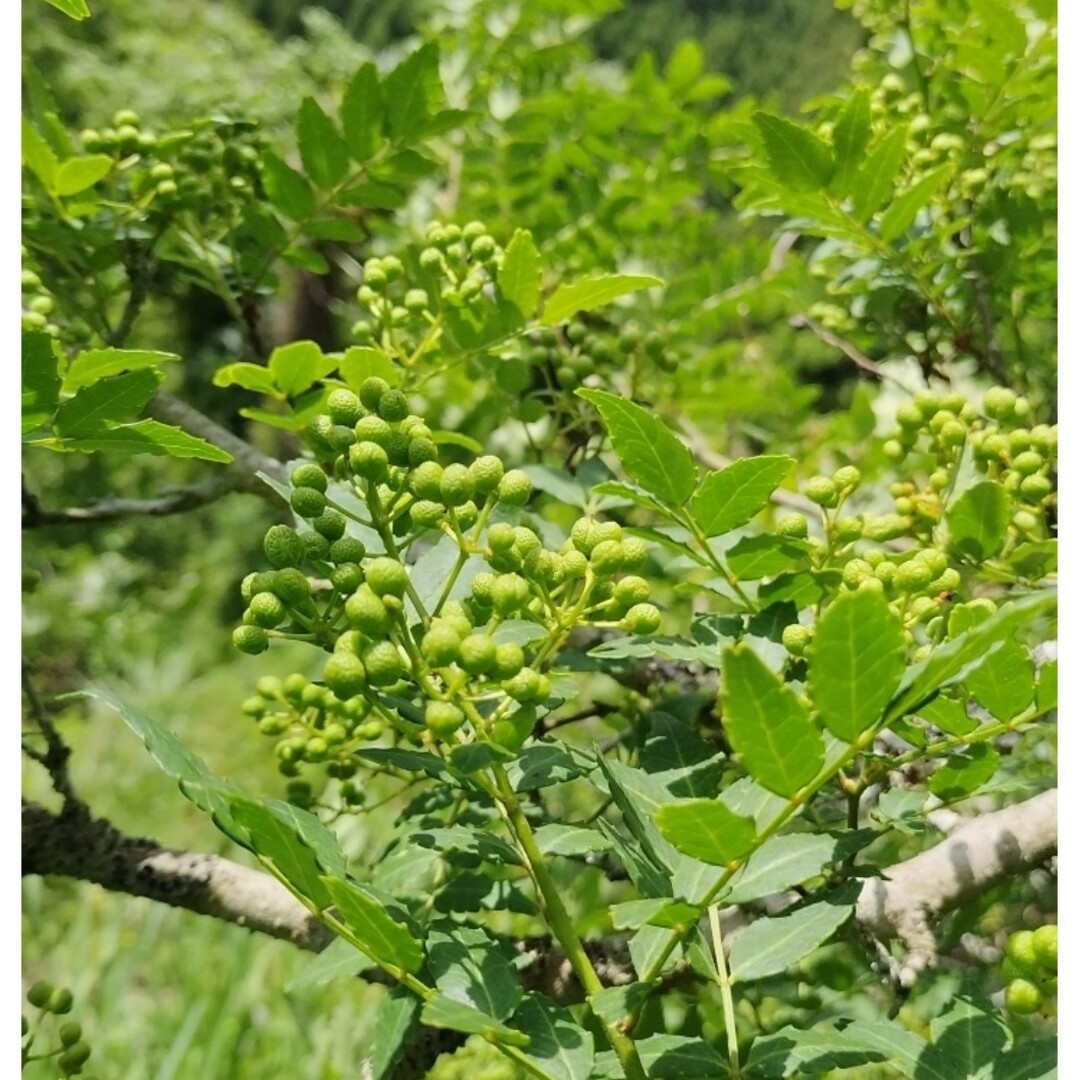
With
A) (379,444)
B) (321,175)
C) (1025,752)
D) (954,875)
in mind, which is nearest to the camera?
(379,444)

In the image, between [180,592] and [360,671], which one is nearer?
[360,671]

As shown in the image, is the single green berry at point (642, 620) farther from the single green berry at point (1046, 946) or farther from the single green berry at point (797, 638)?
the single green berry at point (1046, 946)

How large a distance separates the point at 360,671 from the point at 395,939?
0.12 metres

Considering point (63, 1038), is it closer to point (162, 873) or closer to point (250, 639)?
point (162, 873)

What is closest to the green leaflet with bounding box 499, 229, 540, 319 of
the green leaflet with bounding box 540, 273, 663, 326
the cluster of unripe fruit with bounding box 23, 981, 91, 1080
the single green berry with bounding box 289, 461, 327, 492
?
the green leaflet with bounding box 540, 273, 663, 326

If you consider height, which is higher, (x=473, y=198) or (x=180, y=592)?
(x=473, y=198)

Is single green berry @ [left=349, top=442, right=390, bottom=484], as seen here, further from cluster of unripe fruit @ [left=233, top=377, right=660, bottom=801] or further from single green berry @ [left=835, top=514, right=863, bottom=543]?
single green berry @ [left=835, top=514, right=863, bottom=543]

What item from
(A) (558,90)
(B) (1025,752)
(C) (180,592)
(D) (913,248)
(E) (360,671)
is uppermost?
(A) (558,90)

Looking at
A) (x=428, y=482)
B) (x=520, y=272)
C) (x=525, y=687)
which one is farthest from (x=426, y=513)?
(x=520, y=272)

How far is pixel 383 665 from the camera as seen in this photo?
1.65 ft

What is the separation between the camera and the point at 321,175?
107 centimetres

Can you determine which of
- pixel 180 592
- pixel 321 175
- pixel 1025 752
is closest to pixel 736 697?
pixel 321 175

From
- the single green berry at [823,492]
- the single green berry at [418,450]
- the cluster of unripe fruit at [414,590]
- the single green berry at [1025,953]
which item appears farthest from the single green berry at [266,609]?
the single green berry at [1025,953]

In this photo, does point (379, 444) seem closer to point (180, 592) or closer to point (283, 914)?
point (283, 914)
